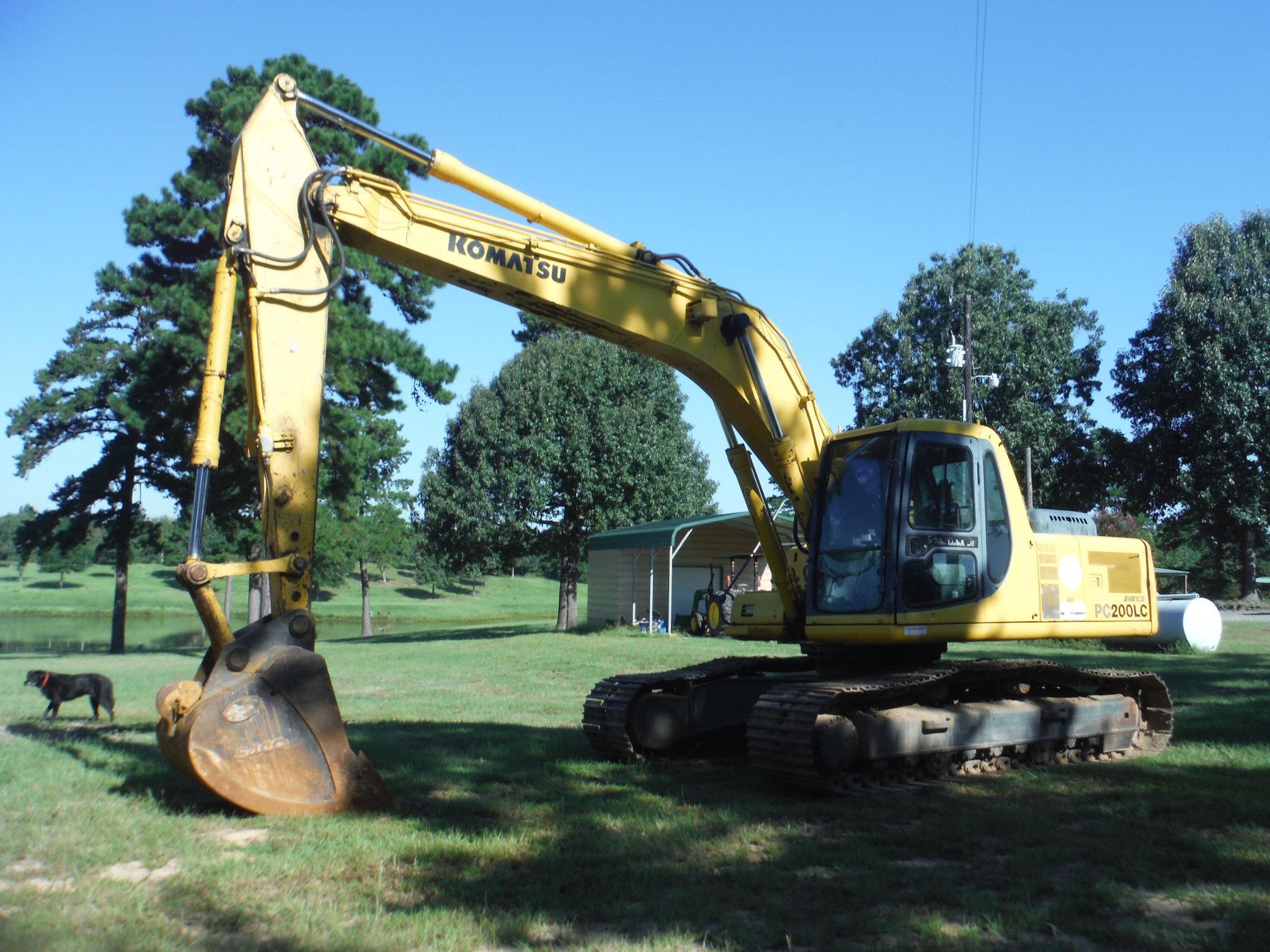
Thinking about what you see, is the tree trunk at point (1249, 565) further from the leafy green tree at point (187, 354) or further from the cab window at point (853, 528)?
the cab window at point (853, 528)

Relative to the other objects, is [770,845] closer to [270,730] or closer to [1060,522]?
[270,730]

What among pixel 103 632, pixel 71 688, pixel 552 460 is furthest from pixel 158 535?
pixel 103 632

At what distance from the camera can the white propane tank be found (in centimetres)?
2022

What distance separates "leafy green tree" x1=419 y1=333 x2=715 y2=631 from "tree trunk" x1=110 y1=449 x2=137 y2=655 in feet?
26.7

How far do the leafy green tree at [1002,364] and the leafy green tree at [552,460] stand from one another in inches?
463

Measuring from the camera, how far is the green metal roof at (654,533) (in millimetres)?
26891

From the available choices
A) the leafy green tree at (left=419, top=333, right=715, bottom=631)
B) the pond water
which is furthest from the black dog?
the leafy green tree at (left=419, top=333, right=715, bottom=631)

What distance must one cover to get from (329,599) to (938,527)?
69.1m

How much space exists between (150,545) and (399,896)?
26474mm

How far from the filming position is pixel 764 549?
9.11m

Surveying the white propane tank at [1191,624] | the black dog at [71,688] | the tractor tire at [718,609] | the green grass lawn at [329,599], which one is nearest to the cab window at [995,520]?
the black dog at [71,688]

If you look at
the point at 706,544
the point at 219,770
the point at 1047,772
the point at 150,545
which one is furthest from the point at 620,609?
the point at 219,770

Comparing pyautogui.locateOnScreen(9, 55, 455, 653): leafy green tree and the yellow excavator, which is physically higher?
pyautogui.locateOnScreen(9, 55, 455, 653): leafy green tree

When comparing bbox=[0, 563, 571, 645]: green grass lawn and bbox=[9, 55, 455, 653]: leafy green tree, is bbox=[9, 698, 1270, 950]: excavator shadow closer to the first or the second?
bbox=[9, 55, 455, 653]: leafy green tree
